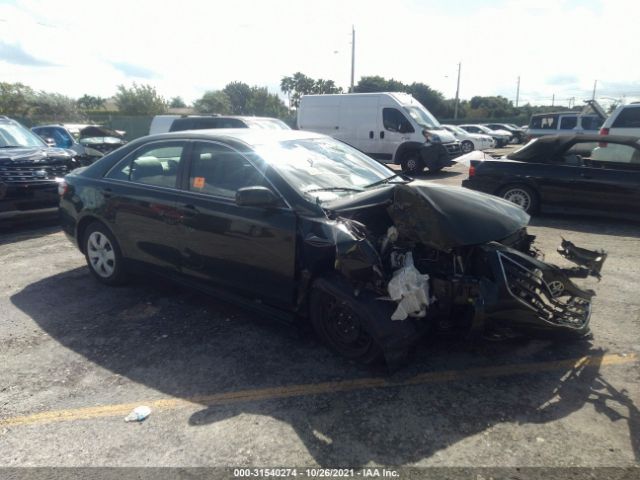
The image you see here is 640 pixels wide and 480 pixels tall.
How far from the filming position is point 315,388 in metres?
3.13

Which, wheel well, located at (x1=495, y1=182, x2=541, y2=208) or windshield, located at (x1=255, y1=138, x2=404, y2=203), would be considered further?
wheel well, located at (x1=495, y1=182, x2=541, y2=208)

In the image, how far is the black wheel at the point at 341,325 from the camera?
10.6ft

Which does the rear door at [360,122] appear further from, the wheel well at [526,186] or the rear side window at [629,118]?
the wheel well at [526,186]

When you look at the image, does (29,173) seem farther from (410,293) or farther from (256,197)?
(410,293)

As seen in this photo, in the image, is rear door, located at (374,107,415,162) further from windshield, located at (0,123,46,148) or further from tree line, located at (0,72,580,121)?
tree line, located at (0,72,580,121)

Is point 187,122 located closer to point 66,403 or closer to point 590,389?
point 66,403

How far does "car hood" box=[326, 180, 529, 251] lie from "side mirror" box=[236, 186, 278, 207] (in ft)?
1.46

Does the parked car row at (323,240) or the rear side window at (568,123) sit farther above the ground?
the rear side window at (568,123)

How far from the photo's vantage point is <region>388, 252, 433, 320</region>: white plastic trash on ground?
3.04 meters

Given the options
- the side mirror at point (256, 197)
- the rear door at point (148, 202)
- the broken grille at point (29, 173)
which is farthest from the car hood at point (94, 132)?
the side mirror at point (256, 197)

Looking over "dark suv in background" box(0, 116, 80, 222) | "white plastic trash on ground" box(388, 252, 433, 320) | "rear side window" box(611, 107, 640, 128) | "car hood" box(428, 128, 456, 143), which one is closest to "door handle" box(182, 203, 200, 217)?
"white plastic trash on ground" box(388, 252, 433, 320)

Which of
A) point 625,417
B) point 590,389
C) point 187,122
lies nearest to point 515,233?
point 590,389

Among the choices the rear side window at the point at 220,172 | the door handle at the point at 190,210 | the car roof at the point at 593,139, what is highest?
the car roof at the point at 593,139

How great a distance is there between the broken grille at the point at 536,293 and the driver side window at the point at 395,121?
11.1 meters
